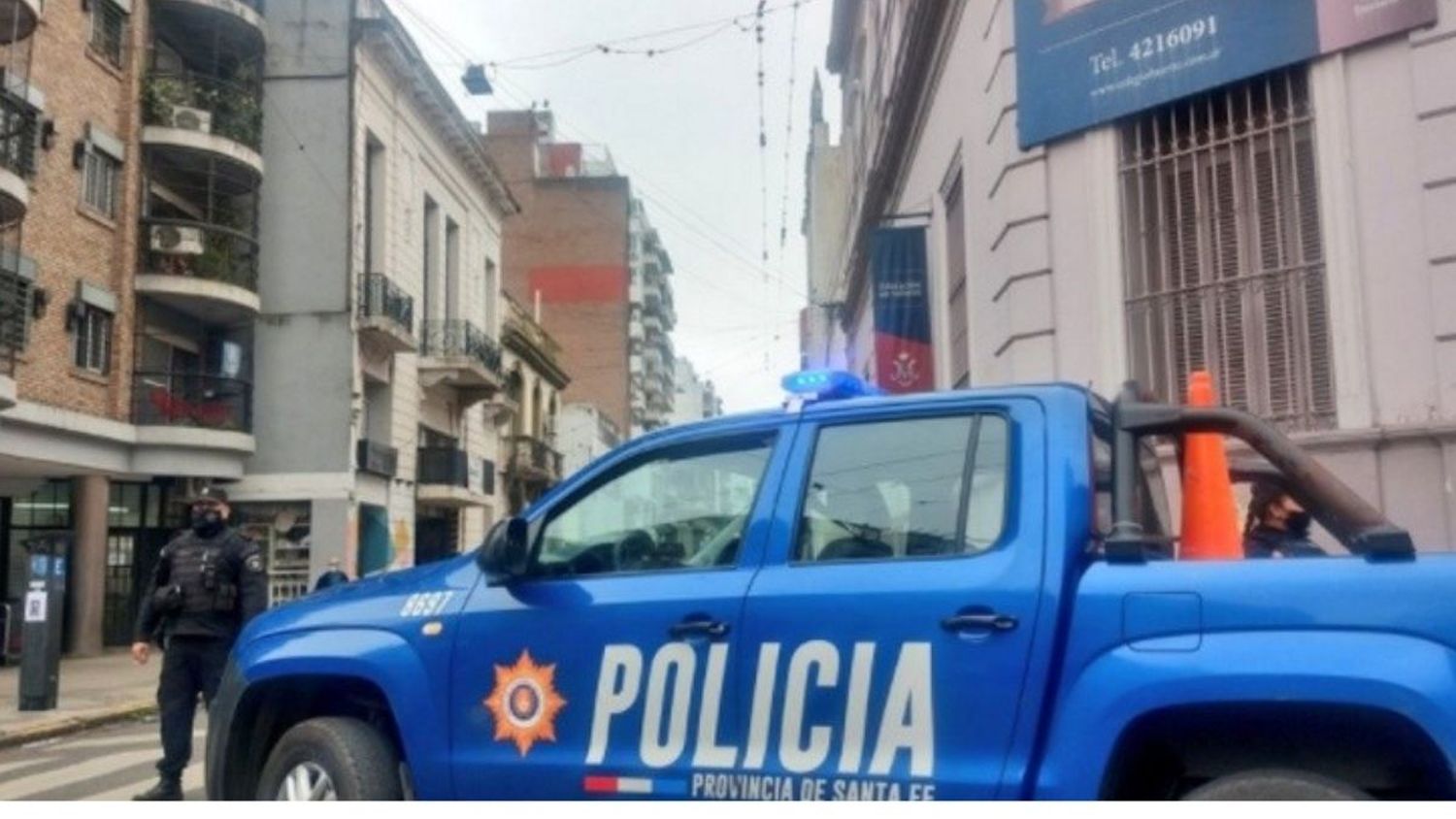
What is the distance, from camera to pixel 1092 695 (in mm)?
3617

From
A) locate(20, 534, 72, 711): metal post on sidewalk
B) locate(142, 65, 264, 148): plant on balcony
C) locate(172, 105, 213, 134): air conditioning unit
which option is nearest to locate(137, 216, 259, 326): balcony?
locate(172, 105, 213, 134): air conditioning unit

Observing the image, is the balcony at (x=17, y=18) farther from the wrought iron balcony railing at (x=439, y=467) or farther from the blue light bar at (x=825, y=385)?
the blue light bar at (x=825, y=385)

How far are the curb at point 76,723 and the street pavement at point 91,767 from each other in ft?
0.33

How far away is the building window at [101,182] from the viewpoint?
22.9 meters

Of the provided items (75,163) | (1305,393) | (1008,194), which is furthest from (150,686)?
(1305,393)

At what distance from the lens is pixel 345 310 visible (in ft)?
90.6

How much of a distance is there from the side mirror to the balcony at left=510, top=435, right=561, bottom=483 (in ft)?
127

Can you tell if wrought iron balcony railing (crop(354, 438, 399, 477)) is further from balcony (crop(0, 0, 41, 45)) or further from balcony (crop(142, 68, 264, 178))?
balcony (crop(0, 0, 41, 45))

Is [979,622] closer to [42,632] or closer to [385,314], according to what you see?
[42,632]

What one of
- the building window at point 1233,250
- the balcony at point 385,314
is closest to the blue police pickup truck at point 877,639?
the building window at point 1233,250

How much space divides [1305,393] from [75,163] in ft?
65.0

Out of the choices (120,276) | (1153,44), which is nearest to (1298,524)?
(1153,44)

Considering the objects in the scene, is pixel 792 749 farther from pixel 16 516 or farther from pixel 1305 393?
pixel 16 516

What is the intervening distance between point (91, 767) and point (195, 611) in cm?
305
